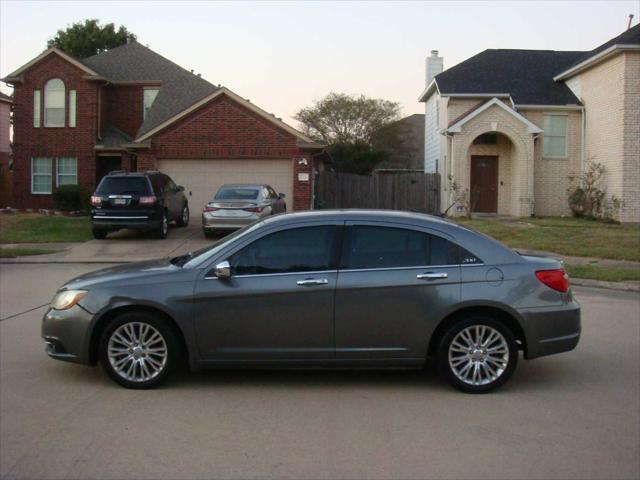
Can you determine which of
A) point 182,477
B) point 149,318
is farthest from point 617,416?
point 149,318

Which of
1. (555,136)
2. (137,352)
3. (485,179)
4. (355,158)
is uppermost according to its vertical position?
(355,158)

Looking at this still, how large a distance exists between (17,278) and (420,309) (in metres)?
10.4

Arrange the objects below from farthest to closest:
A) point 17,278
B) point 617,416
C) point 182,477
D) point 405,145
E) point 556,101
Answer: point 405,145, point 556,101, point 17,278, point 617,416, point 182,477

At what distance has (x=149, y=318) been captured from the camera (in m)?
6.71

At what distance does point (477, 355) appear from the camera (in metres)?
6.72

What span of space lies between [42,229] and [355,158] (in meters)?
27.0

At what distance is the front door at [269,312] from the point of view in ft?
21.9

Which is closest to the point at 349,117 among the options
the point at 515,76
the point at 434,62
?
Answer: the point at 434,62

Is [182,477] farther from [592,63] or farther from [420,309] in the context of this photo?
[592,63]

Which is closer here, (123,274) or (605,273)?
(123,274)

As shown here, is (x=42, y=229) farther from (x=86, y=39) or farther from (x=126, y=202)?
(x=86, y=39)

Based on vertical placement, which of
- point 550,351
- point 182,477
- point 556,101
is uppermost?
point 556,101

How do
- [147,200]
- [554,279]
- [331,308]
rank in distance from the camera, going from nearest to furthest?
[331,308], [554,279], [147,200]

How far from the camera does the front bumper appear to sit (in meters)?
6.79
